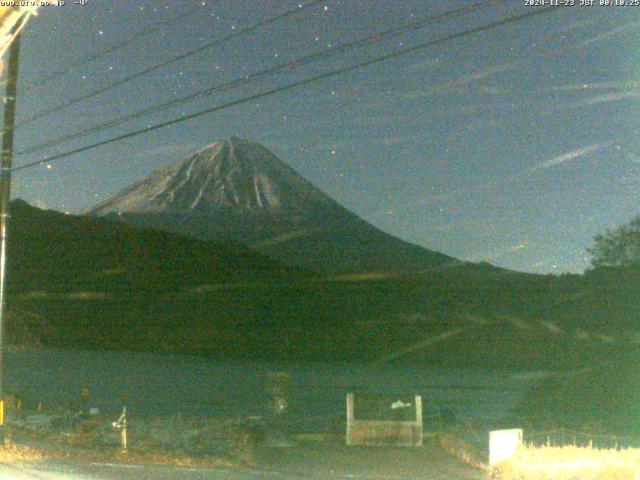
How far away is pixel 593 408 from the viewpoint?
1210 inches

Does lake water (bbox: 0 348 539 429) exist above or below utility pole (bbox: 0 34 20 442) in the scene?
below

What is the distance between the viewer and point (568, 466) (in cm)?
1167

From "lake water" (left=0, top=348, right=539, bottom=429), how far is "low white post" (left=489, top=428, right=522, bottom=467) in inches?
578

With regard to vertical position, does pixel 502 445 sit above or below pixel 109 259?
below

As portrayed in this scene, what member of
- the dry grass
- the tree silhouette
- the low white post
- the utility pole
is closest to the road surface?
the low white post

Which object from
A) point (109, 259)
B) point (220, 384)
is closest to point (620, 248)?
point (220, 384)

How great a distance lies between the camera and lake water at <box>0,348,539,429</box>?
1271 inches

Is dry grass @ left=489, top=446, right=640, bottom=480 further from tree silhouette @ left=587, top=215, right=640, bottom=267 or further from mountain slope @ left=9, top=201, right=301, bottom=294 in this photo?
mountain slope @ left=9, top=201, right=301, bottom=294

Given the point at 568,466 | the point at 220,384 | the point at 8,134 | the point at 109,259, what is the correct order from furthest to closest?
1. the point at 109,259
2. the point at 220,384
3. the point at 8,134
4. the point at 568,466

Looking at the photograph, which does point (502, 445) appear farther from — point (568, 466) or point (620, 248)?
point (620, 248)

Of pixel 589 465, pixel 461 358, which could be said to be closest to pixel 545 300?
pixel 461 358

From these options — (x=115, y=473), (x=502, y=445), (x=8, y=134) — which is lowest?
(x=115, y=473)

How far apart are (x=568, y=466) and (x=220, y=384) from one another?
102 ft

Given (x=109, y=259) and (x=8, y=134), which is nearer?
(x=8, y=134)
